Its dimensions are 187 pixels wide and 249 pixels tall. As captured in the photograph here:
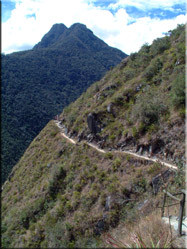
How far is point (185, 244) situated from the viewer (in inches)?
107

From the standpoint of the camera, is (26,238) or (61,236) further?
(26,238)

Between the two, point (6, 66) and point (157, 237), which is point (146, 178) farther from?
point (6, 66)

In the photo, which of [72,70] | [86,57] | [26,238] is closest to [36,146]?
[26,238]

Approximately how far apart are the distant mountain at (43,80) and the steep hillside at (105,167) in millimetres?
18597

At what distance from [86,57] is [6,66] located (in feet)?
145

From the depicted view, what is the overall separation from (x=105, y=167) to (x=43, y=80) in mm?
75042

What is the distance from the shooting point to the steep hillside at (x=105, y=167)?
1002cm

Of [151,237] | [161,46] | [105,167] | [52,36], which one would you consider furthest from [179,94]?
[52,36]

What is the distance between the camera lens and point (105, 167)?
43.7 ft

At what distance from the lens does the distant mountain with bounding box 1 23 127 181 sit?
1996 inches

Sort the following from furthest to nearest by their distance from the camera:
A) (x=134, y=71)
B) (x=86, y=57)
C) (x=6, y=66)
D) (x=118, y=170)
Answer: (x=86, y=57) → (x=6, y=66) → (x=134, y=71) → (x=118, y=170)

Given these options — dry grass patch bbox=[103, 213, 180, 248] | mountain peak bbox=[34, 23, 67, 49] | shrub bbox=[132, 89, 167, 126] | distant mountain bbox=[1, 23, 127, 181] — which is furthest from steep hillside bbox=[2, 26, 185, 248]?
mountain peak bbox=[34, 23, 67, 49]

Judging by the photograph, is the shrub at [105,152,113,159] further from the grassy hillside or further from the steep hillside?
the grassy hillside

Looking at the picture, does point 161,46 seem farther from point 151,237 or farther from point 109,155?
point 151,237
